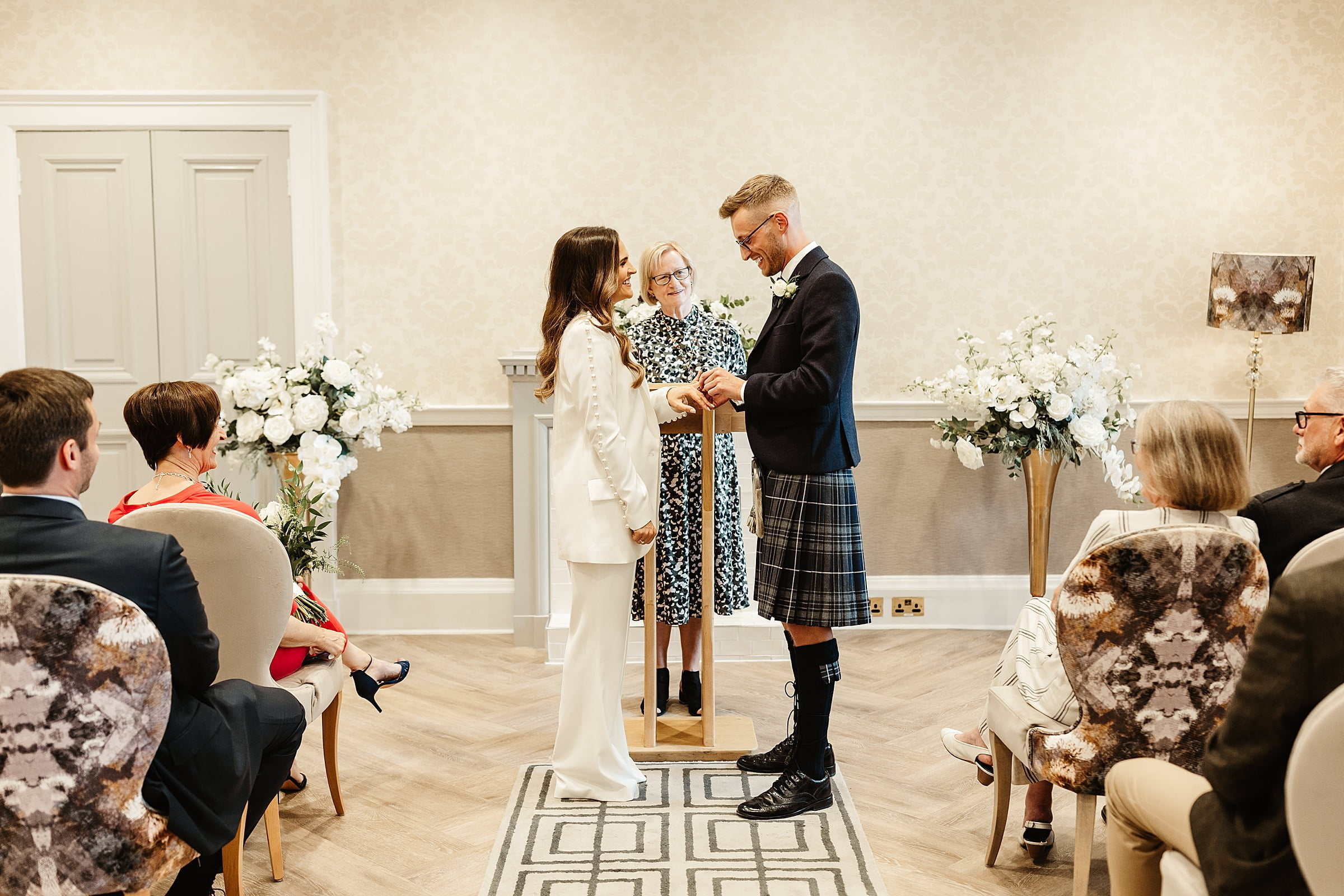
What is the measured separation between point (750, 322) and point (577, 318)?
2.12 m

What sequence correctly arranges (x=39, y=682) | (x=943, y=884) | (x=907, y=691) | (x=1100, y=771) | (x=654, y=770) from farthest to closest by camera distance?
(x=907, y=691)
(x=654, y=770)
(x=943, y=884)
(x=1100, y=771)
(x=39, y=682)

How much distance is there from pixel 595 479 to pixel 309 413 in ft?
5.56

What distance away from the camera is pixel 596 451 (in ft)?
9.23

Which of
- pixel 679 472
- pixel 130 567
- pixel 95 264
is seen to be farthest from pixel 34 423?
pixel 95 264

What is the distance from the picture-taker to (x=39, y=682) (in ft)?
5.41

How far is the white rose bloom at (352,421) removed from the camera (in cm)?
419

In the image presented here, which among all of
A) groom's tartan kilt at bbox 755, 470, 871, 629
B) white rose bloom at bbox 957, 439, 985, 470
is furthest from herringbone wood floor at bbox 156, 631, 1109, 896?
white rose bloom at bbox 957, 439, 985, 470

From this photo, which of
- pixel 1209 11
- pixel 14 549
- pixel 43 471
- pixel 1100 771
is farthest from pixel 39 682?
pixel 1209 11

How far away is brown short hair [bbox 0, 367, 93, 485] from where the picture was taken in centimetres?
172

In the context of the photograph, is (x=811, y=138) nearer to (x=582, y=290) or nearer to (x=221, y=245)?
(x=582, y=290)

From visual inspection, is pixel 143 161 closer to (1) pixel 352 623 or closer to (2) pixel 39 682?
(1) pixel 352 623

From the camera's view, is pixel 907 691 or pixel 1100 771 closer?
pixel 1100 771

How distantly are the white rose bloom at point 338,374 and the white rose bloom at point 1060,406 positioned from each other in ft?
9.01

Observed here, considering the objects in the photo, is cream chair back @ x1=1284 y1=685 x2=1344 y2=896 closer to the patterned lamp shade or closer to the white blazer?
the white blazer
